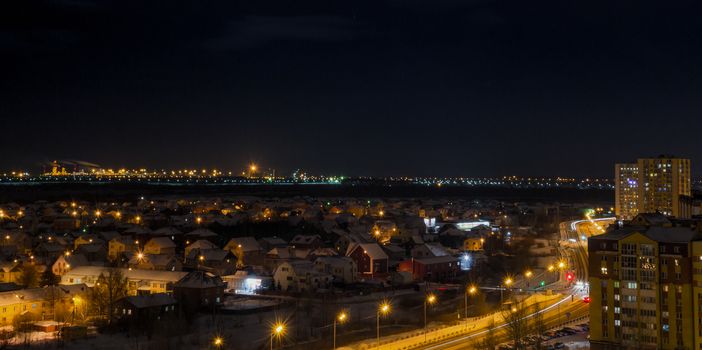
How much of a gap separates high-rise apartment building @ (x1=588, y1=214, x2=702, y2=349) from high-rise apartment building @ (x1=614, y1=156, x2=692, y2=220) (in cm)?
2170

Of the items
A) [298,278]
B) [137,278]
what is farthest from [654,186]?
[137,278]

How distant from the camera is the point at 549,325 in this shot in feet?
39.4

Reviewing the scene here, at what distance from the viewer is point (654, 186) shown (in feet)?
112

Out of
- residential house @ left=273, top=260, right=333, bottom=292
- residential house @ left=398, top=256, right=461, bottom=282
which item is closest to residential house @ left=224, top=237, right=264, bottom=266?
residential house @ left=273, top=260, right=333, bottom=292

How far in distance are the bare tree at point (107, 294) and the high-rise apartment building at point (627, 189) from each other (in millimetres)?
27556

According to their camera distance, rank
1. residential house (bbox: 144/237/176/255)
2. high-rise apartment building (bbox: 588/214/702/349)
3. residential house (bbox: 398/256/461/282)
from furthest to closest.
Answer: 1. residential house (bbox: 144/237/176/255)
2. residential house (bbox: 398/256/461/282)
3. high-rise apartment building (bbox: 588/214/702/349)

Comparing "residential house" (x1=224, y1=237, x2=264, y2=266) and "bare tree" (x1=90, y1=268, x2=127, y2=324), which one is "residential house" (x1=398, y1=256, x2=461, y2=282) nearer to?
"residential house" (x1=224, y1=237, x2=264, y2=266)

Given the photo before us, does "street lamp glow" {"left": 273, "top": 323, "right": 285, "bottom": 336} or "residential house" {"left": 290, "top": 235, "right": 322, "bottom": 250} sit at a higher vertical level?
"residential house" {"left": 290, "top": 235, "right": 322, "bottom": 250}

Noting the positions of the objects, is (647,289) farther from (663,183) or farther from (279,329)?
(663,183)

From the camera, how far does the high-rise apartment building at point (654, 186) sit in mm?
33031

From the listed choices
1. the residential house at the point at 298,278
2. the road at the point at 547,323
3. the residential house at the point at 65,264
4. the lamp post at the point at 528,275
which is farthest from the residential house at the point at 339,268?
the residential house at the point at 65,264

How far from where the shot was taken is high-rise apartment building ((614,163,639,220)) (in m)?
35.3

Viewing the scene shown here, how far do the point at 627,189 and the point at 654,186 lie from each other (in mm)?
2103

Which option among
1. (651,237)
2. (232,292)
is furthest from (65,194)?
(651,237)
